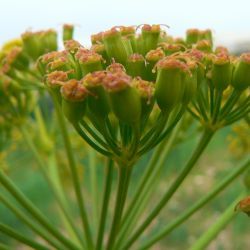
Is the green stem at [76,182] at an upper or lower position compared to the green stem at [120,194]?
lower

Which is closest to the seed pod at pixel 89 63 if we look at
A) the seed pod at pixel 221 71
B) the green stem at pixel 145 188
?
the seed pod at pixel 221 71

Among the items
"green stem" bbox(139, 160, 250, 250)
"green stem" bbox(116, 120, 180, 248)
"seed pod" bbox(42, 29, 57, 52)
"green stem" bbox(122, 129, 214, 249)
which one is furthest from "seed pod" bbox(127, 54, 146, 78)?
"seed pod" bbox(42, 29, 57, 52)

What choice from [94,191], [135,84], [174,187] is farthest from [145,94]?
[94,191]

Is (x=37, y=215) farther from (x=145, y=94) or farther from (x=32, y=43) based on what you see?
(x=32, y=43)

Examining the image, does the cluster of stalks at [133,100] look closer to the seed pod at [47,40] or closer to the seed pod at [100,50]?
the seed pod at [100,50]

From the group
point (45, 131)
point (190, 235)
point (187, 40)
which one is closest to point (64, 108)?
point (187, 40)
